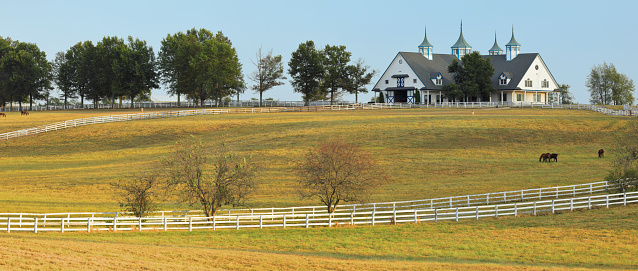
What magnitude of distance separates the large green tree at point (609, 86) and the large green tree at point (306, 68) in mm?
60199

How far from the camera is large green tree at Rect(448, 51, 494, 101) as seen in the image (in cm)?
10231

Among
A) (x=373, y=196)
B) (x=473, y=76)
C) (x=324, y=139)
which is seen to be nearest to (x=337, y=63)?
(x=473, y=76)

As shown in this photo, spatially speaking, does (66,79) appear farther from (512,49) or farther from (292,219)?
(292,219)

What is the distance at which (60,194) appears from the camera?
41.1 metres

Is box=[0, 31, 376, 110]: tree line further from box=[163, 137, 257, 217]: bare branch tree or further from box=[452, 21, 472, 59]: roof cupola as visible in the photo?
box=[163, 137, 257, 217]: bare branch tree

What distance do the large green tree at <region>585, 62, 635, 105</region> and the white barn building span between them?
89.6ft

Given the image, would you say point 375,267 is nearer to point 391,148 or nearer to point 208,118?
point 391,148

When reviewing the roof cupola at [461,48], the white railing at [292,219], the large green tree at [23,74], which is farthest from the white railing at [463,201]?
the large green tree at [23,74]

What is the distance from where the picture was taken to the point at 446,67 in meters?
114

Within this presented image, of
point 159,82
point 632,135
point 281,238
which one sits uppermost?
point 159,82

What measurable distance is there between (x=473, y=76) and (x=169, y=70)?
184 feet

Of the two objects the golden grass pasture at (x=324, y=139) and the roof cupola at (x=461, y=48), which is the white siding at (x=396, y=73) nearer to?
the roof cupola at (x=461, y=48)

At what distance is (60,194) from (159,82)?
8682 centimetres

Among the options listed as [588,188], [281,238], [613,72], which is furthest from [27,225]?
[613,72]
